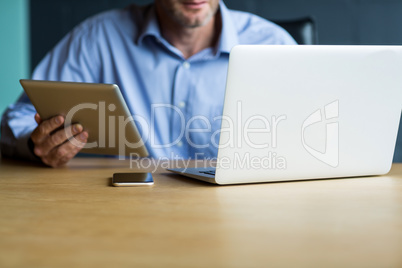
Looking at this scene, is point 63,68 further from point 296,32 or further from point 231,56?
point 231,56

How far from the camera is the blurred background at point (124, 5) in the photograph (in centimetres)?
249

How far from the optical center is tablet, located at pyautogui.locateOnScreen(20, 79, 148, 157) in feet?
3.03

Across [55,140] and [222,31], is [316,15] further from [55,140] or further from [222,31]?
[55,140]

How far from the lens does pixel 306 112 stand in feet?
2.55

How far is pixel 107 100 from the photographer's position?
935 mm

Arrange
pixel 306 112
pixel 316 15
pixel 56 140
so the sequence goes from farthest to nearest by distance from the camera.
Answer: pixel 316 15 → pixel 56 140 → pixel 306 112

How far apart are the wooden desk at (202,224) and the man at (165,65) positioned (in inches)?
32.5

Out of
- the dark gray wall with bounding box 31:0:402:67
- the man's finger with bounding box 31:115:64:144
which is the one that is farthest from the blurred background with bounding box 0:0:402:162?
the man's finger with bounding box 31:115:64:144

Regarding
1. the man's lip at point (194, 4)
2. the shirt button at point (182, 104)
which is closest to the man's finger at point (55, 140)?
the shirt button at point (182, 104)

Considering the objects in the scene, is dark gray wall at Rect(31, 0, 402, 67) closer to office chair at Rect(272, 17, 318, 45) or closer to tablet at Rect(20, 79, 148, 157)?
office chair at Rect(272, 17, 318, 45)

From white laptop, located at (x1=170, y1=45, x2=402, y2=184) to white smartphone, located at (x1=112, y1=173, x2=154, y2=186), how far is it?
93mm

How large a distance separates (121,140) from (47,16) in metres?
1.85

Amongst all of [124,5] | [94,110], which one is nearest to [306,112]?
[94,110]

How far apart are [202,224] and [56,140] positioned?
0.66m
